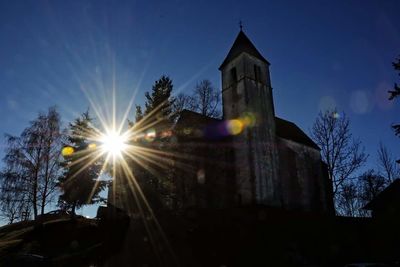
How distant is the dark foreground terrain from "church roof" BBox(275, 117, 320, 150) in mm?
12174

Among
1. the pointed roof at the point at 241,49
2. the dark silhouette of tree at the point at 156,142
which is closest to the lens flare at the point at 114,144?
the dark silhouette of tree at the point at 156,142

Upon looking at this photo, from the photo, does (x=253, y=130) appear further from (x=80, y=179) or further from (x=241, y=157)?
(x=80, y=179)

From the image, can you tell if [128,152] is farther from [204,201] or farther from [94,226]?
[204,201]

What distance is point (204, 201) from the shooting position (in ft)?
93.5

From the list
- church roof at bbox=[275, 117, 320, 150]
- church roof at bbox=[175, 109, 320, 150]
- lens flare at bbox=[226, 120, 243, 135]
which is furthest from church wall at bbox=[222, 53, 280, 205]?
church roof at bbox=[275, 117, 320, 150]

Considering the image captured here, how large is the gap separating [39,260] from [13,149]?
1595 cm

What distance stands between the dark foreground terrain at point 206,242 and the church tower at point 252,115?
3916 mm

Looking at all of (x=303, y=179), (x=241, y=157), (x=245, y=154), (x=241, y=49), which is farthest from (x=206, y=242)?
(x=241, y=49)

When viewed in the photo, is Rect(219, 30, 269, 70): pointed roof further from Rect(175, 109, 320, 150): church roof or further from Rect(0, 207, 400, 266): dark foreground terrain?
Rect(0, 207, 400, 266): dark foreground terrain

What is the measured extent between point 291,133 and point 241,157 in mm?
10268

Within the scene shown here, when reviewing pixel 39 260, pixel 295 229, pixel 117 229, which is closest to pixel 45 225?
pixel 117 229

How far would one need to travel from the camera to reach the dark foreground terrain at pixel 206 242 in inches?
648

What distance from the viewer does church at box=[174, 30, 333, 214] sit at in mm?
27469

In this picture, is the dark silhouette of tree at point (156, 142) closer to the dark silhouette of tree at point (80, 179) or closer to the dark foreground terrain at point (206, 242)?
the dark foreground terrain at point (206, 242)
